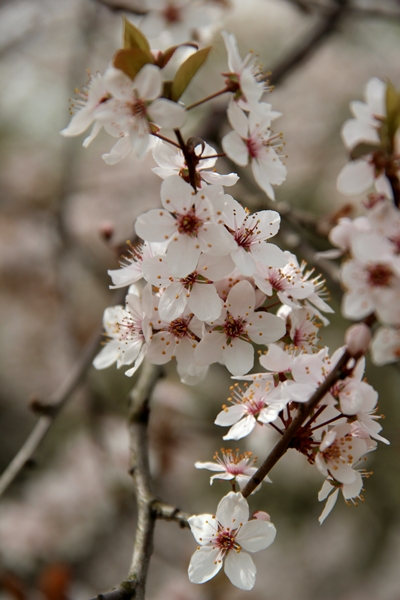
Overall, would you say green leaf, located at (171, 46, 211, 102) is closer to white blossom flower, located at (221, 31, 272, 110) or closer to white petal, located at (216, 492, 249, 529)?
white blossom flower, located at (221, 31, 272, 110)

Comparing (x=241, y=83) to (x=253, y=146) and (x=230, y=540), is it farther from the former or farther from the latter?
(x=230, y=540)

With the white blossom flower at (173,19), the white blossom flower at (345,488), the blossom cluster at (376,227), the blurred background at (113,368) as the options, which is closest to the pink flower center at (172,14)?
the white blossom flower at (173,19)

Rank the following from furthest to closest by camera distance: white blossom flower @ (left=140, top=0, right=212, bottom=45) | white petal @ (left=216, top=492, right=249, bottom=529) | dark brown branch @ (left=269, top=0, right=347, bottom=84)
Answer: dark brown branch @ (left=269, top=0, right=347, bottom=84)
white blossom flower @ (left=140, top=0, right=212, bottom=45)
white petal @ (left=216, top=492, right=249, bottom=529)

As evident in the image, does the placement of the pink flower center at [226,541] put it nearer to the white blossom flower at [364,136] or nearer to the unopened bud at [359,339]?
the unopened bud at [359,339]

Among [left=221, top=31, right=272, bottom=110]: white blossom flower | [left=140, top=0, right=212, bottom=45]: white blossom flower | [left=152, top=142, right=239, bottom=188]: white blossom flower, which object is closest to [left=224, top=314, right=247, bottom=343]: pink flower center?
[left=152, top=142, right=239, bottom=188]: white blossom flower

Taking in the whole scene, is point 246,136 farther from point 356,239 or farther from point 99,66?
point 99,66
